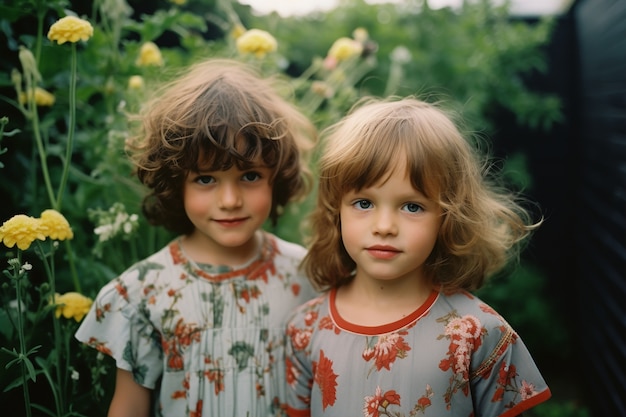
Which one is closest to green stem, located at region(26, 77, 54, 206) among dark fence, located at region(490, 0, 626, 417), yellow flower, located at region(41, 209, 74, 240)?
yellow flower, located at region(41, 209, 74, 240)

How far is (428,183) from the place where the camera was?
4.74 ft

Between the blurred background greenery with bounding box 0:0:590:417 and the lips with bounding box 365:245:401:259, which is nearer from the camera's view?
the lips with bounding box 365:245:401:259

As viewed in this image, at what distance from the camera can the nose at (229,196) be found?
5.25 ft

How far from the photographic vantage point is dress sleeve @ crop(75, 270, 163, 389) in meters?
1.66

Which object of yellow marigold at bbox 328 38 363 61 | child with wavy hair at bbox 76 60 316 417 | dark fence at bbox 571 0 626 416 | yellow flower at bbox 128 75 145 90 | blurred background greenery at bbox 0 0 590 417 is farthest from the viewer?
dark fence at bbox 571 0 626 416

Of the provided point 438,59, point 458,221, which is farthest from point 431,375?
point 438,59

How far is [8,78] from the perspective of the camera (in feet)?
6.36

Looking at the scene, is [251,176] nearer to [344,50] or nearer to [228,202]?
[228,202]

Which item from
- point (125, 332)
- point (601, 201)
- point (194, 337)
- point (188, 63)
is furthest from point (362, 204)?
point (601, 201)

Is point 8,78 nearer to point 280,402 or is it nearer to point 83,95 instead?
point 83,95

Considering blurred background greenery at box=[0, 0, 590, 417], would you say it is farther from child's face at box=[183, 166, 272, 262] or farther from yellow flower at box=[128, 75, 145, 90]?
child's face at box=[183, 166, 272, 262]

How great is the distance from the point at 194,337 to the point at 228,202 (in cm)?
38

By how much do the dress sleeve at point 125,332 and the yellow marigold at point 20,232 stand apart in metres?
0.28

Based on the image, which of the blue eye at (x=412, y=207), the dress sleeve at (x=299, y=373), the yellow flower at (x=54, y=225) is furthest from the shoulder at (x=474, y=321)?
the yellow flower at (x=54, y=225)
